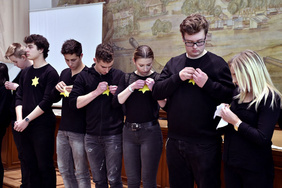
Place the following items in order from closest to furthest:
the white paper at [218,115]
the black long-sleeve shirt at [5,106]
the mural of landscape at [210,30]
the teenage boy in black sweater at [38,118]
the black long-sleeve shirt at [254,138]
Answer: the black long-sleeve shirt at [254,138], the white paper at [218,115], the teenage boy in black sweater at [38,118], the black long-sleeve shirt at [5,106], the mural of landscape at [210,30]

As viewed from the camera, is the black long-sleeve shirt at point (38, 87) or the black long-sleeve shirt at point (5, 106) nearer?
the black long-sleeve shirt at point (38, 87)

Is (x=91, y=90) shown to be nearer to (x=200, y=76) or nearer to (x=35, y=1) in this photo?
(x=200, y=76)

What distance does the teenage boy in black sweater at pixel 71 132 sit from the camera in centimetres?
300

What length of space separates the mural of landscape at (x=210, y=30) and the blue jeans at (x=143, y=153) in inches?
91.3

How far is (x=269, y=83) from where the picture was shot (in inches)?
Result: 81.3

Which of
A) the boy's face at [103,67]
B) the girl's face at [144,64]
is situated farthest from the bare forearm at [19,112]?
the girl's face at [144,64]

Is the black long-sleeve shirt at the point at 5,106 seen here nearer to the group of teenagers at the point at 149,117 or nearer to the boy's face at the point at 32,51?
the group of teenagers at the point at 149,117

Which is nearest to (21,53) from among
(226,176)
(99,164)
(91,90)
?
(91,90)

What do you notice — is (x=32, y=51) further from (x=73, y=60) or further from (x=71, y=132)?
(x=71, y=132)

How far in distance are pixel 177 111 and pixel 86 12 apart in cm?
380

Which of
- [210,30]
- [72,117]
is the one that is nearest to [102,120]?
[72,117]

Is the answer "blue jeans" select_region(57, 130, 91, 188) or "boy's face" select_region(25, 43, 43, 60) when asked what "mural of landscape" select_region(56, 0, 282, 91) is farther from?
"blue jeans" select_region(57, 130, 91, 188)

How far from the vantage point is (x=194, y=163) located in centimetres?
218

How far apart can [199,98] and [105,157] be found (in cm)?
110
